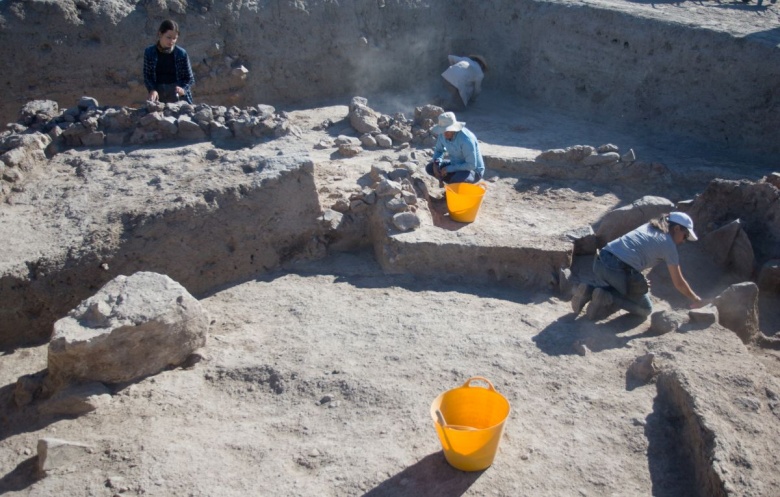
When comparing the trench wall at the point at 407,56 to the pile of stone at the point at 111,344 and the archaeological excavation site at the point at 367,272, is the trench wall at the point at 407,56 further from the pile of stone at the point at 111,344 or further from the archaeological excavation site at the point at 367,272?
the pile of stone at the point at 111,344

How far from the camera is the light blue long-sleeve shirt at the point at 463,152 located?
7031 mm

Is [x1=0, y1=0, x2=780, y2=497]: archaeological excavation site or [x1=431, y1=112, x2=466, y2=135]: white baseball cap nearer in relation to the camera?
[x1=0, y1=0, x2=780, y2=497]: archaeological excavation site

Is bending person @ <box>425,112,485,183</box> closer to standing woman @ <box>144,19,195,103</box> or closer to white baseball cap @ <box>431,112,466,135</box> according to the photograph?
white baseball cap @ <box>431,112,466,135</box>

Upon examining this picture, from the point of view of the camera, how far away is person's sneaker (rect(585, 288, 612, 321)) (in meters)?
5.31

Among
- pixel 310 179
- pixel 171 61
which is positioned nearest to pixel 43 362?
pixel 310 179

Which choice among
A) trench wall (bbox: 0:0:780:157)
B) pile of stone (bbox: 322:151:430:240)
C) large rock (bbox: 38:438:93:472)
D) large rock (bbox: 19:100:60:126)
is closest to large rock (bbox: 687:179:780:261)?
trench wall (bbox: 0:0:780:157)

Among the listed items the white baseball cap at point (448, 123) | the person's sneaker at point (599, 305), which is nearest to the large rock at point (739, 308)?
the person's sneaker at point (599, 305)

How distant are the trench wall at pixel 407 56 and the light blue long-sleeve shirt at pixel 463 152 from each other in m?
3.30

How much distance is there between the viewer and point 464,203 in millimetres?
6418

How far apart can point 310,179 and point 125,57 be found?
4.40 m

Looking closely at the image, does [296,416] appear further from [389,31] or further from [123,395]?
[389,31]

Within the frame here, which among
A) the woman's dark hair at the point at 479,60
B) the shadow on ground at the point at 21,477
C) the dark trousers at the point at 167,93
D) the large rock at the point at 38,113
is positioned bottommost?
the shadow on ground at the point at 21,477

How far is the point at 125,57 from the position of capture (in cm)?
887

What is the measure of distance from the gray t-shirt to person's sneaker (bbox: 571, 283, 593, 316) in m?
0.34
